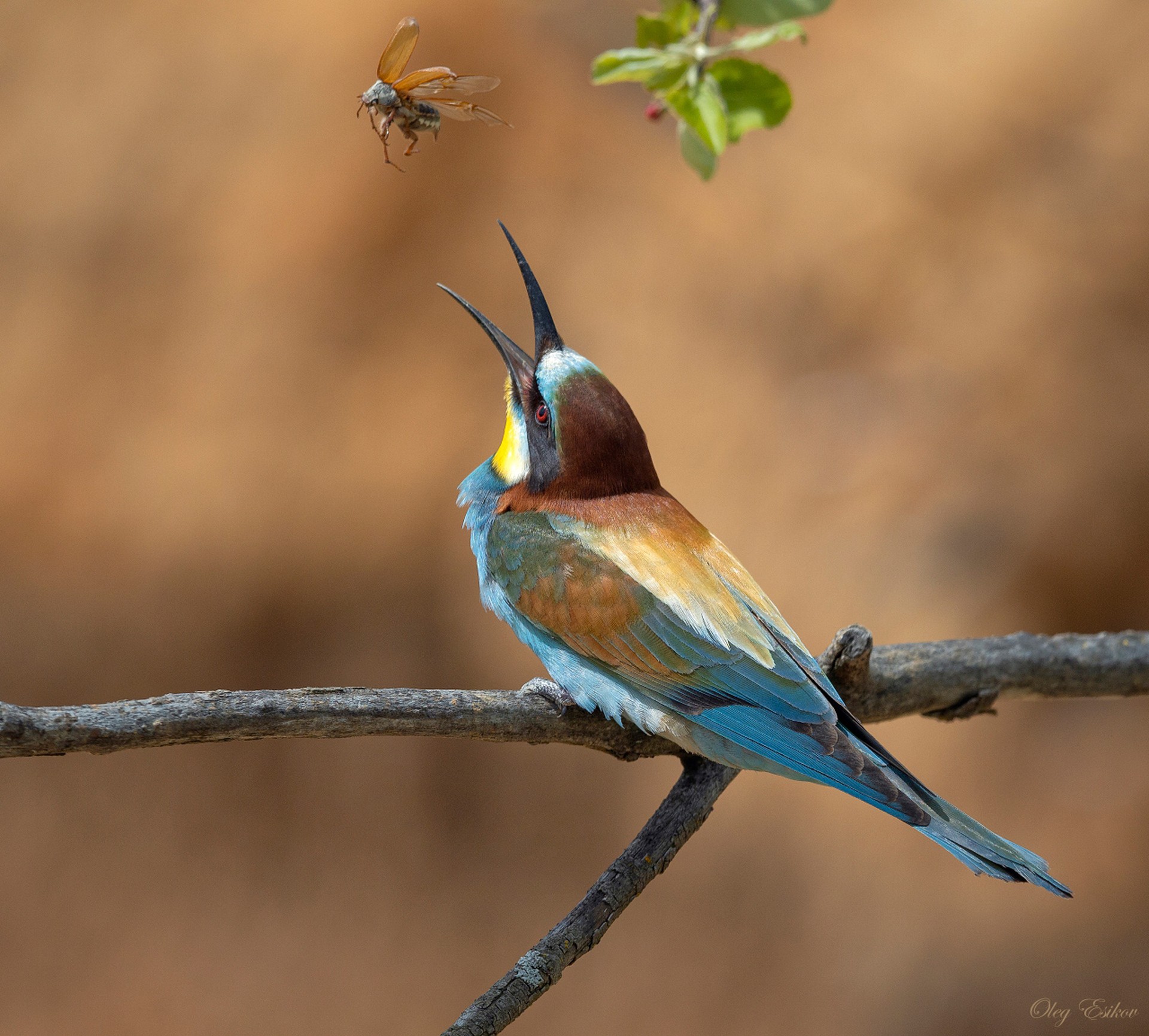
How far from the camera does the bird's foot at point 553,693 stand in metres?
1.93

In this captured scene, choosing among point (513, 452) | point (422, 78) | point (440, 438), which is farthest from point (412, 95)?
point (440, 438)

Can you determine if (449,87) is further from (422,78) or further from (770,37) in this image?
(770,37)

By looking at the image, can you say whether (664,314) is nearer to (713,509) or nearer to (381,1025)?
(713,509)

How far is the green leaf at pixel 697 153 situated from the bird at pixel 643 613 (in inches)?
21.6

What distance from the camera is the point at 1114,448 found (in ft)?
13.1

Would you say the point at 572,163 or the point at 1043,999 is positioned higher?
the point at 572,163

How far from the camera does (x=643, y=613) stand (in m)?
1.99

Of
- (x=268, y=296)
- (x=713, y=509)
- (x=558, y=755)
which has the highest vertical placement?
(x=268, y=296)

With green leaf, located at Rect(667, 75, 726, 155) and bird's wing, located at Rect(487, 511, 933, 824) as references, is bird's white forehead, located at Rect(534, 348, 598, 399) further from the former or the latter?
green leaf, located at Rect(667, 75, 726, 155)

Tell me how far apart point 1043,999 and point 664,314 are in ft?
9.24

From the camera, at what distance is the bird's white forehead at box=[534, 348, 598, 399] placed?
2.16 metres

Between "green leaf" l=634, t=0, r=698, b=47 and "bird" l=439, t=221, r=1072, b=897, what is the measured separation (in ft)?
1.90

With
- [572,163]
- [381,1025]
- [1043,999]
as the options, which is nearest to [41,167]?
[572,163]

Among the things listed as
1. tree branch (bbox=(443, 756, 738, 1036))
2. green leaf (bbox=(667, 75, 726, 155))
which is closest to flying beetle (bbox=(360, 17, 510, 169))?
green leaf (bbox=(667, 75, 726, 155))
